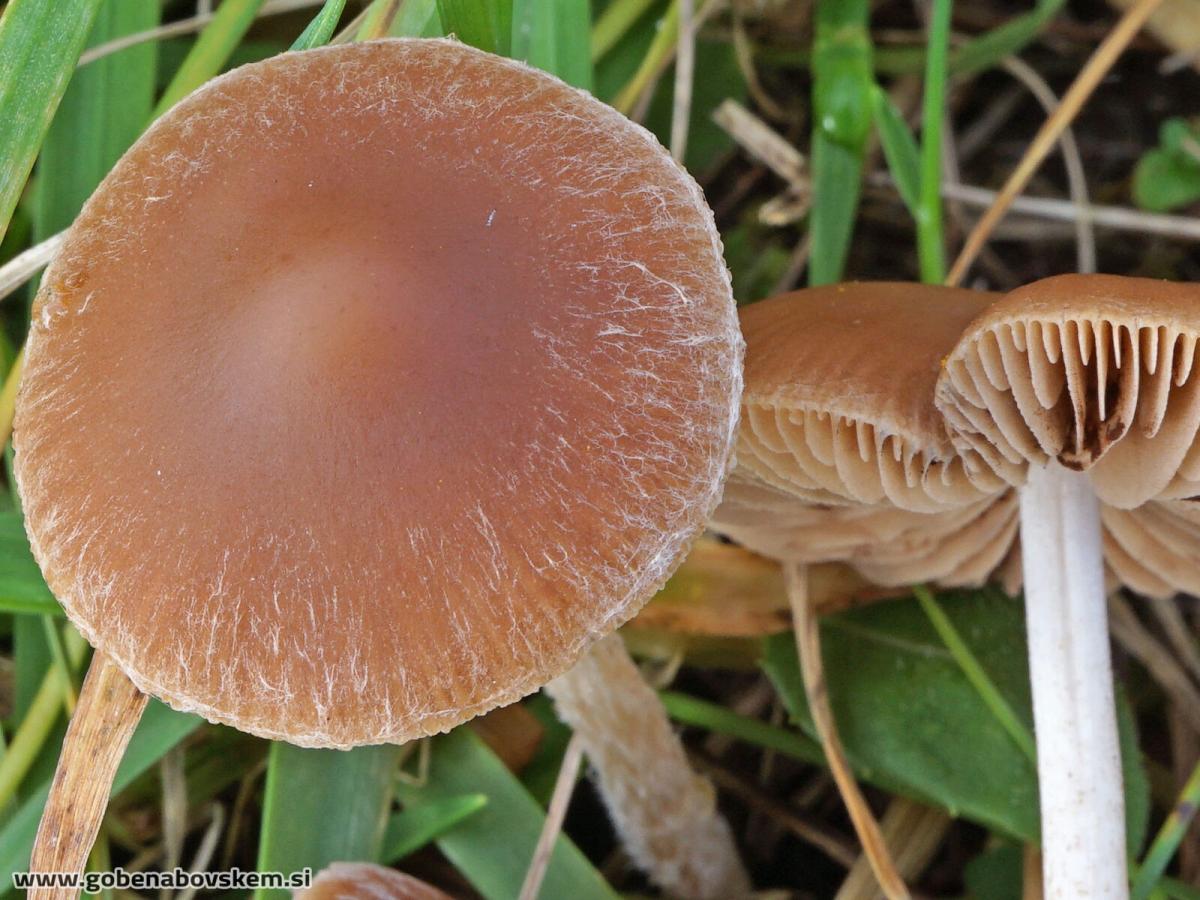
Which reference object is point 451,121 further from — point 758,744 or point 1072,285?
point 758,744

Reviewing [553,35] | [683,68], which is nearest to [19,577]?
[553,35]

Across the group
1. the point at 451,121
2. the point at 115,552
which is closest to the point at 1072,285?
the point at 451,121

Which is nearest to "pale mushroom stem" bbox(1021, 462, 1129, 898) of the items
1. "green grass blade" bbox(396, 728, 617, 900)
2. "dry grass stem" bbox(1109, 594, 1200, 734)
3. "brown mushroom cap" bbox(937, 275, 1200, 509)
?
"brown mushroom cap" bbox(937, 275, 1200, 509)

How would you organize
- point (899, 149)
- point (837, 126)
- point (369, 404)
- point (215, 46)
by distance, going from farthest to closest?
point (837, 126)
point (899, 149)
point (215, 46)
point (369, 404)

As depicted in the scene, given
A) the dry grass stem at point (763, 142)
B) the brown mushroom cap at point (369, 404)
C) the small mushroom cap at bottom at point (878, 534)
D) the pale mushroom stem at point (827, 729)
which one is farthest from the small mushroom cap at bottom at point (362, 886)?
the dry grass stem at point (763, 142)

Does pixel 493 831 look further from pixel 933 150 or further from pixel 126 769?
pixel 933 150

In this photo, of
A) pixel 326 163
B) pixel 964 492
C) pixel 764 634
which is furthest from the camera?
pixel 764 634

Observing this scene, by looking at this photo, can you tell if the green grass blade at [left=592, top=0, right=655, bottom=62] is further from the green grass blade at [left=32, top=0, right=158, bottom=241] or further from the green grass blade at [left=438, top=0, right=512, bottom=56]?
the green grass blade at [left=32, top=0, right=158, bottom=241]
